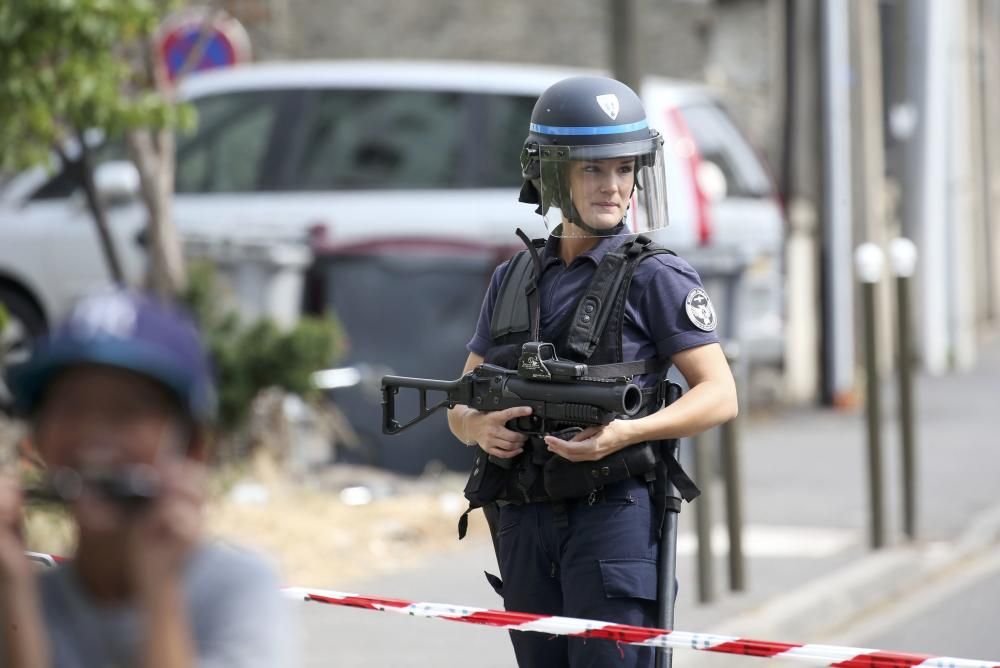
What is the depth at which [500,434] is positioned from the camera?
3479 millimetres

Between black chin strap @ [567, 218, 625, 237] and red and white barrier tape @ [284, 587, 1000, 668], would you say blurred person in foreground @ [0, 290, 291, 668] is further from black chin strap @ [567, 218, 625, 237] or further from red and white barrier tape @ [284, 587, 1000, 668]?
black chin strap @ [567, 218, 625, 237]

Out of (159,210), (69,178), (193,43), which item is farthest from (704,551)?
(193,43)

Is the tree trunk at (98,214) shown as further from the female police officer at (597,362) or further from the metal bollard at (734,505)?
the female police officer at (597,362)

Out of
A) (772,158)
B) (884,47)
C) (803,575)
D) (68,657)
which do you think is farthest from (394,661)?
(884,47)

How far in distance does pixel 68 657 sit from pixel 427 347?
797 centimetres

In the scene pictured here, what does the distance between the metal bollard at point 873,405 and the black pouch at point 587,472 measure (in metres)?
5.08

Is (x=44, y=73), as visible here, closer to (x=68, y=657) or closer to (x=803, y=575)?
(x=803, y=575)

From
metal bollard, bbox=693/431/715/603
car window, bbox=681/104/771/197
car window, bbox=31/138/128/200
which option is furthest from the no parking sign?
metal bollard, bbox=693/431/715/603

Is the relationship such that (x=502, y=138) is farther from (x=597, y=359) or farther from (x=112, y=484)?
(x=112, y=484)

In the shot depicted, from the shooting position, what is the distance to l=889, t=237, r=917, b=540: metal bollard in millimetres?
8625

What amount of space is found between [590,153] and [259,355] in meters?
5.67

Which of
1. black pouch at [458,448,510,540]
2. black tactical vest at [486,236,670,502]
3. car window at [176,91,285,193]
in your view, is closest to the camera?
black tactical vest at [486,236,670,502]

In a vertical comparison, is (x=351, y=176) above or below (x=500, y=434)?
below

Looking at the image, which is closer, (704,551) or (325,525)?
(704,551)
